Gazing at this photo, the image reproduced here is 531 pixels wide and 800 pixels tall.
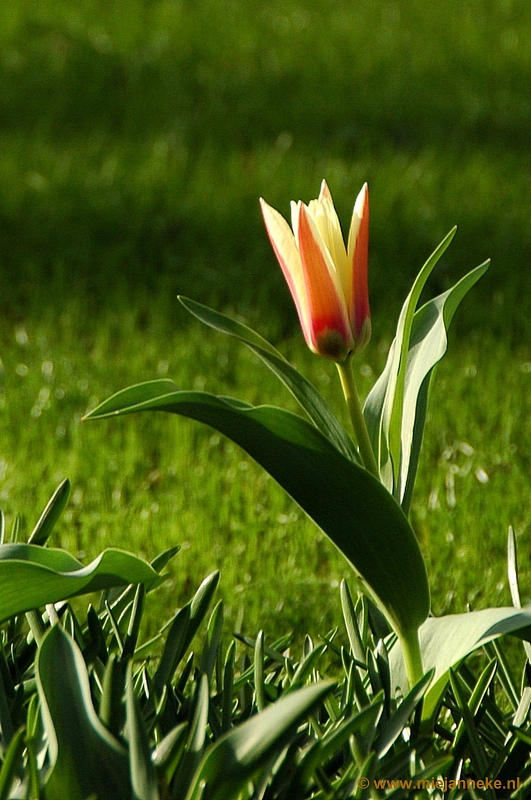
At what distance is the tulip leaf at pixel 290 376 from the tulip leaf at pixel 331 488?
A: 67mm

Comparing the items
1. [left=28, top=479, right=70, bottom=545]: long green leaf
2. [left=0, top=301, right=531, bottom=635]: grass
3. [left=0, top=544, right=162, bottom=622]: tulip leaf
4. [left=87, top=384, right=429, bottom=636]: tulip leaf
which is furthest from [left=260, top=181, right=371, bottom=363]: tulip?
[left=0, top=301, right=531, bottom=635]: grass

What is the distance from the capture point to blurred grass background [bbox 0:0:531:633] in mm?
2223

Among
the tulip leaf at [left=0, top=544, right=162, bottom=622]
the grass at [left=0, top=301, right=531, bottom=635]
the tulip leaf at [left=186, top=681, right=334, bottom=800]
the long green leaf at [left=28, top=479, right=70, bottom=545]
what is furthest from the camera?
the grass at [left=0, top=301, right=531, bottom=635]

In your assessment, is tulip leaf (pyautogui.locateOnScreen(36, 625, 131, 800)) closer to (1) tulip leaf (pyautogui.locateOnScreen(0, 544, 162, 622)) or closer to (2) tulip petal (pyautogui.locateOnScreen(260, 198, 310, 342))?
(1) tulip leaf (pyautogui.locateOnScreen(0, 544, 162, 622))

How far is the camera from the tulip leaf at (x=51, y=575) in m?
0.93

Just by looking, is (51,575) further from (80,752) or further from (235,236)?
(235,236)

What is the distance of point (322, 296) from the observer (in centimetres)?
103

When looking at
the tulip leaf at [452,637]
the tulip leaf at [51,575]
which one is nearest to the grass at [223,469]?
the tulip leaf at [452,637]

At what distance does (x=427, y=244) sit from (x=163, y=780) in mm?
2908

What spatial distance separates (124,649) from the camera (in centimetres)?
116

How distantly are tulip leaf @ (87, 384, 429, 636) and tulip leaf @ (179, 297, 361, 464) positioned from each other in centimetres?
7

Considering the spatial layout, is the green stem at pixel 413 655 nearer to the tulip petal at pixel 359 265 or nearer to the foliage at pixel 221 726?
the foliage at pixel 221 726

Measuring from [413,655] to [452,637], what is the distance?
0.05 m

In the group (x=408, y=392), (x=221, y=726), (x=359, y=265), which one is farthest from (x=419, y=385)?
(x=221, y=726)
